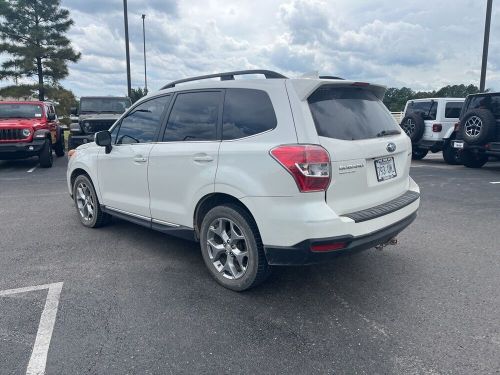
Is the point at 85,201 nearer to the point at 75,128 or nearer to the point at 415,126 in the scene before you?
the point at 75,128

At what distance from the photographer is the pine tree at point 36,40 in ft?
83.3

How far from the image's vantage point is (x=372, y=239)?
315 centimetres

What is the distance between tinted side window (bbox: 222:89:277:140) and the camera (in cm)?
318

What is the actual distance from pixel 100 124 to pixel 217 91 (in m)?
9.89

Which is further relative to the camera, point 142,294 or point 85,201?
point 85,201

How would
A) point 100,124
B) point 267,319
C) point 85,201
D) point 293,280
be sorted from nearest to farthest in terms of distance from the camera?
point 267,319 → point 293,280 → point 85,201 → point 100,124

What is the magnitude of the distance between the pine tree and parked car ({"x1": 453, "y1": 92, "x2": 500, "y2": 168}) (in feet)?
80.0

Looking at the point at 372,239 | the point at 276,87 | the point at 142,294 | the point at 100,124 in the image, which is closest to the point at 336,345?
the point at 372,239

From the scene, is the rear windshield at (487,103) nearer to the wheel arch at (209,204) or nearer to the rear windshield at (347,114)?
the rear windshield at (347,114)

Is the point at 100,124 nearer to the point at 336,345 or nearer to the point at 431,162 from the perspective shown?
the point at 431,162

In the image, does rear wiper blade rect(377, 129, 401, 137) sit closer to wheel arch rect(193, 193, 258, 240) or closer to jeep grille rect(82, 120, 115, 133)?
Result: wheel arch rect(193, 193, 258, 240)

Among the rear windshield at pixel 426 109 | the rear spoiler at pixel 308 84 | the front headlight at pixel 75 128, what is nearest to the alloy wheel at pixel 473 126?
the rear windshield at pixel 426 109

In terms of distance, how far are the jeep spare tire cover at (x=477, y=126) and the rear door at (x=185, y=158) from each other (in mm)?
8659

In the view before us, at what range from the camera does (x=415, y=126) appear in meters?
12.4
